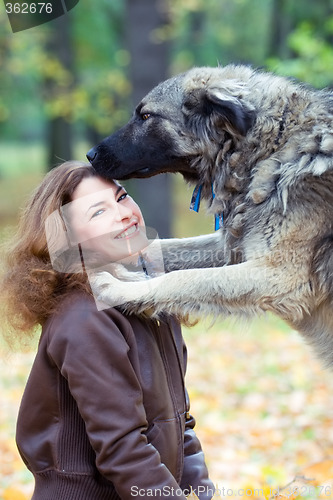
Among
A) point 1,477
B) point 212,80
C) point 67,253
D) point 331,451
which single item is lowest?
point 331,451

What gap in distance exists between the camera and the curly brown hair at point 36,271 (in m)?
2.39

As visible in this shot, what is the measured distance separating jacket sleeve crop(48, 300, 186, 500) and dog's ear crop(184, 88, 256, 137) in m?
1.58

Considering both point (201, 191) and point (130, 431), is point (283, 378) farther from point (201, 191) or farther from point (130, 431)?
point (130, 431)

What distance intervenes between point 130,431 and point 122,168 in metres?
1.71

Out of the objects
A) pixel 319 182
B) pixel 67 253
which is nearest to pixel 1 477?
pixel 67 253

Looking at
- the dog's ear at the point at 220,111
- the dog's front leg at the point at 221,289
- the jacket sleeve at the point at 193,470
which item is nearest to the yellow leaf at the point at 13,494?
the jacket sleeve at the point at 193,470

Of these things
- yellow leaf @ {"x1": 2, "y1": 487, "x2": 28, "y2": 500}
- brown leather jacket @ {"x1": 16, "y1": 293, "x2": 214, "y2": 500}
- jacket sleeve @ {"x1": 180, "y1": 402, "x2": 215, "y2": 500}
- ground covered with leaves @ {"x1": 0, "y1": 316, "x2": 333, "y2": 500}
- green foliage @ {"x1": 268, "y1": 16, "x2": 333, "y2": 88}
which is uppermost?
brown leather jacket @ {"x1": 16, "y1": 293, "x2": 214, "y2": 500}

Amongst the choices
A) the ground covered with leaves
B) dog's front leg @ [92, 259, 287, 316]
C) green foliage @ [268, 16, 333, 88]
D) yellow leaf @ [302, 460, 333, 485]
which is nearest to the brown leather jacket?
dog's front leg @ [92, 259, 287, 316]

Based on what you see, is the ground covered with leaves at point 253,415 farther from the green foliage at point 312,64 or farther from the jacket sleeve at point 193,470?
the green foliage at point 312,64

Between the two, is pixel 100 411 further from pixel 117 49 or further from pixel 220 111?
pixel 117 49

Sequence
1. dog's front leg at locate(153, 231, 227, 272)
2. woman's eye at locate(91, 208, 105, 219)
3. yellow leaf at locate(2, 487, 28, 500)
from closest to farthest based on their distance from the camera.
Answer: woman's eye at locate(91, 208, 105, 219) < dog's front leg at locate(153, 231, 227, 272) < yellow leaf at locate(2, 487, 28, 500)

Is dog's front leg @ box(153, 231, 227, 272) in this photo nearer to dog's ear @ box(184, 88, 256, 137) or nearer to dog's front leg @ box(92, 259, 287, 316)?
dog's front leg @ box(92, 259, 287, 316)

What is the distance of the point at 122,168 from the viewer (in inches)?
136

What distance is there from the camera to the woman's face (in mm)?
2486
